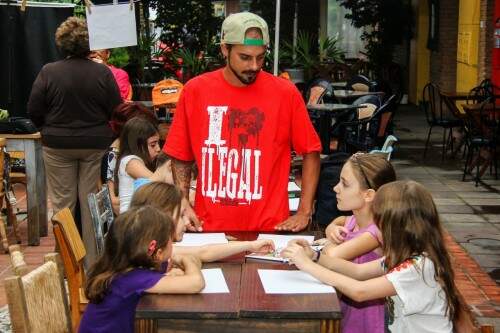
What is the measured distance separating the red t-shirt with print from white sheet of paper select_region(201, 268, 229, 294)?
0.68m

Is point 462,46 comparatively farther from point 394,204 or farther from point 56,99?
point 394,204

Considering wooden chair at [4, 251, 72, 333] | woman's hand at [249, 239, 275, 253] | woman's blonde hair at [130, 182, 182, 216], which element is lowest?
wooden chair at [4, 251, 72, 333]

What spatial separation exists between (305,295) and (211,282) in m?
0.38

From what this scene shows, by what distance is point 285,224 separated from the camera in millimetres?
4078

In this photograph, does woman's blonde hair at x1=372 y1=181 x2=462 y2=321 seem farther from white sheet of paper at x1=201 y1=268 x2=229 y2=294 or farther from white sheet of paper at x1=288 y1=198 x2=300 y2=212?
white sheet of paper at x1=288 y1=198 x2=300 y2=212

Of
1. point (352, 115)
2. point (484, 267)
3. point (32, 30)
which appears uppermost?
point (32, 30)

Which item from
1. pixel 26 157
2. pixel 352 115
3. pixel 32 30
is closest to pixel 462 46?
pixel 352 115

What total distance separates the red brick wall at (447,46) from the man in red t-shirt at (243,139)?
14.4m

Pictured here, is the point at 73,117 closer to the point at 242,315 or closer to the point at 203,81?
the point at 203,81

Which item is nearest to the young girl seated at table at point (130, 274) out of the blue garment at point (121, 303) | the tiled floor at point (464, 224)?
the blue garment at point (121, 303)

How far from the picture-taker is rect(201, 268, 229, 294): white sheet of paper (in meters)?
3.18

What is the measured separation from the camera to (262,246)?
3652mm

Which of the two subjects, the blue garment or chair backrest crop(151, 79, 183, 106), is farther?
chair backrest crop(151, 79, 183, 106)

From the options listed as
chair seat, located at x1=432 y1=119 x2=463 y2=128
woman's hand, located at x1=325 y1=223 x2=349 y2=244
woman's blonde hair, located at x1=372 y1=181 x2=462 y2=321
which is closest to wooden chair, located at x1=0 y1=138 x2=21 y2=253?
woman's hand, located at x1=325 y1=223 x2=349 y2=244
